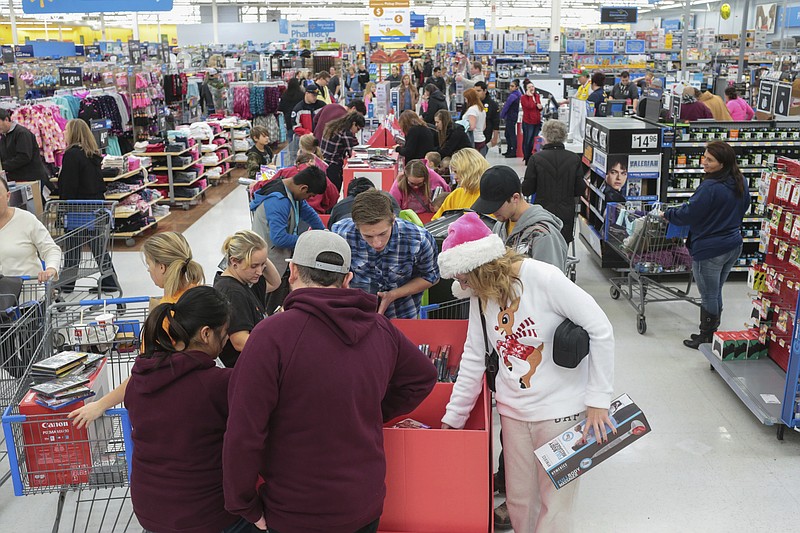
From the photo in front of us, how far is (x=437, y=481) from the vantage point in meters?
2.63

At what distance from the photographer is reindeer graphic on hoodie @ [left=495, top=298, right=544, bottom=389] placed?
8.92 ft

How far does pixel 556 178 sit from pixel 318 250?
181 inches

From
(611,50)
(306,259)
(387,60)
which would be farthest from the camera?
(611,50)

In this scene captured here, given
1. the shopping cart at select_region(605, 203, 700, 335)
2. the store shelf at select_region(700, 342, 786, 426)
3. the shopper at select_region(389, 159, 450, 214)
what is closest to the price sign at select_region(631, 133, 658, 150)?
the shopping cart at select_region(605, 203, 700, 335)

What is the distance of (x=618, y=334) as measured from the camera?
627cm

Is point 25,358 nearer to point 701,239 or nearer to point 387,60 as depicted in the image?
point 701,239

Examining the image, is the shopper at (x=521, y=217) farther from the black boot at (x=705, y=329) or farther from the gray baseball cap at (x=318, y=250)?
the black boot at (x=705, y=329)

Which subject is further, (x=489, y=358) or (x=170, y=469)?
(x=489, y=358)

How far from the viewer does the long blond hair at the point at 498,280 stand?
2672mm

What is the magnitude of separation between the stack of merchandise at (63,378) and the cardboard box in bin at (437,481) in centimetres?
130

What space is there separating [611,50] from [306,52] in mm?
9209

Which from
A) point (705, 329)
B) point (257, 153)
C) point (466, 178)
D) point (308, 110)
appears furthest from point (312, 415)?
point (308, 110)

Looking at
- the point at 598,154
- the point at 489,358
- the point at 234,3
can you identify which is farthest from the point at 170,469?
the point at 234,3

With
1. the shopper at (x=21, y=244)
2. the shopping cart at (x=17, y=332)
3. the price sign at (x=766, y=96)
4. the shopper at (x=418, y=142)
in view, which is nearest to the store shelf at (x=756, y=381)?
the shopper at (x=418, y=142)
